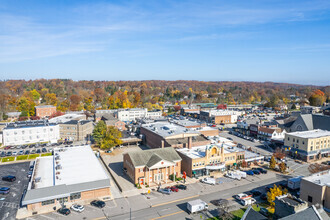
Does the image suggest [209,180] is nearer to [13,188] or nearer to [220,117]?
[13,188]

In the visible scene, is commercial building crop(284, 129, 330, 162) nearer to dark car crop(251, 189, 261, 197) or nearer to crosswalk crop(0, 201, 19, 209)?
dark car crop(251, 189, 261, 197)

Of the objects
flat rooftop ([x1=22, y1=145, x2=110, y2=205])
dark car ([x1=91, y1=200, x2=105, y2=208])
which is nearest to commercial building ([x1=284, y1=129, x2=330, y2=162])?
flat rooftop ([x1=22, y1=145, x2=110, y2=205])

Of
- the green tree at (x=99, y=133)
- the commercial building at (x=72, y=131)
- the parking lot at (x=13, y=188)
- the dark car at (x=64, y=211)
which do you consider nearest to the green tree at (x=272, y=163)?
the dark car at (x=64, y=211)

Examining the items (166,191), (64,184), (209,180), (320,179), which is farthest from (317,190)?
(64,184)

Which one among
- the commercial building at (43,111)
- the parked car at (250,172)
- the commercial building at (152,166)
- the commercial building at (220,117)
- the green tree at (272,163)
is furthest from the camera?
the commercial building at (43,111)

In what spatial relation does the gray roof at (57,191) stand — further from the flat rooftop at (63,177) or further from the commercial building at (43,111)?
the commercial building at (43,111)

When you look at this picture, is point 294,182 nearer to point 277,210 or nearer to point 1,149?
point 277,210

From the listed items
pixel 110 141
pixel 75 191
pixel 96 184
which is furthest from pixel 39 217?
pixel 110 141
